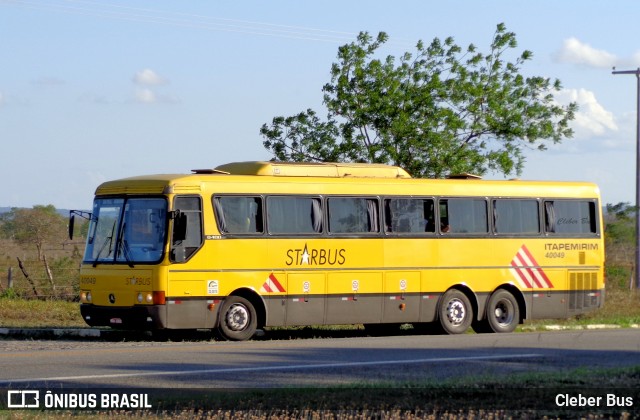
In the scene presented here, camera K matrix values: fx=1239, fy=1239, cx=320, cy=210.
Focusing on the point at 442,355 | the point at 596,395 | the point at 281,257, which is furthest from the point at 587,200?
the point at 596,395

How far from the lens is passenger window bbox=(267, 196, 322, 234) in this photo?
23297mm

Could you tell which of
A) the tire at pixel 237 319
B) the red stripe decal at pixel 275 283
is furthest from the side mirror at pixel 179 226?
the red stripe decal at pixel 275 283

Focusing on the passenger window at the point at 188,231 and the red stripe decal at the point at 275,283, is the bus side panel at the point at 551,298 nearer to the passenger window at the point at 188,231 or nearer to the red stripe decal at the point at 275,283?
the red stripe decal at the point at 275,283

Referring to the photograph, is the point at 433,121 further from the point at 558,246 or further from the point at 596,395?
the point at 596,395

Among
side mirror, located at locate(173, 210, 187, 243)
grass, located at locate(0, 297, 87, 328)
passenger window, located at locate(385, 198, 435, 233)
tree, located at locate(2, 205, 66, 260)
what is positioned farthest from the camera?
tree, located at locate(2, 205, 66, 260)

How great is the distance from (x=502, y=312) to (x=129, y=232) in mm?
8453

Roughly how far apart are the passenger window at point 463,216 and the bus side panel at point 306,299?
3.23 meters

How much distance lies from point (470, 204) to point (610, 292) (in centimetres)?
1303

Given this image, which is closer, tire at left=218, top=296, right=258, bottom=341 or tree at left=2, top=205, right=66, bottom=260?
tire at left=218, top=296, right=258, bottom=341

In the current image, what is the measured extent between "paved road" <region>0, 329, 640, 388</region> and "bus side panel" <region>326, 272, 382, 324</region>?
5.72ft

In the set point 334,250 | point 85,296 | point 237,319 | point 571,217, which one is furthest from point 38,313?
point 571,217

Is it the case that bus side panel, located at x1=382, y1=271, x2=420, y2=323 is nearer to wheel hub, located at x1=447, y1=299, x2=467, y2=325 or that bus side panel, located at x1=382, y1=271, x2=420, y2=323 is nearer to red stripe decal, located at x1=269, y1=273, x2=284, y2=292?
wheel hub, located at x1=447, y1=299, x2=467, y2=325

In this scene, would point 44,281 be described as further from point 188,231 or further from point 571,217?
point 571,217

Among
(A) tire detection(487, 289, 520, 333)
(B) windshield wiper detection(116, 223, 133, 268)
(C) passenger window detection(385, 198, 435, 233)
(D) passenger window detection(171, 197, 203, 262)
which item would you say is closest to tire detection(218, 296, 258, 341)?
(D) passenger window detection(171, 197, 203, 262)
